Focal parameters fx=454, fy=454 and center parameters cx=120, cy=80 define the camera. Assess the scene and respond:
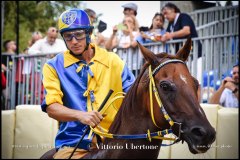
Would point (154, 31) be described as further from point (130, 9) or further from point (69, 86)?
point (69, 86)

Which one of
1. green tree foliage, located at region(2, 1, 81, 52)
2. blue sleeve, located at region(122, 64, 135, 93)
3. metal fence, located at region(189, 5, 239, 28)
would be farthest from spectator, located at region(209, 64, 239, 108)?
green tree foliage, located at region(2, 1, 81, 52)

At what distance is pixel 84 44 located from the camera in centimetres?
447

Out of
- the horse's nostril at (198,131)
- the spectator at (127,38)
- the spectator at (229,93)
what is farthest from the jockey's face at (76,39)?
the spectator at (127,38)

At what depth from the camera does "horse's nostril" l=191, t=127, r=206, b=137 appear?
10.8 ft

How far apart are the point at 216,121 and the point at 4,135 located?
417 cm

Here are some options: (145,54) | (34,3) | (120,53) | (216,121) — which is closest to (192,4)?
(120,53)

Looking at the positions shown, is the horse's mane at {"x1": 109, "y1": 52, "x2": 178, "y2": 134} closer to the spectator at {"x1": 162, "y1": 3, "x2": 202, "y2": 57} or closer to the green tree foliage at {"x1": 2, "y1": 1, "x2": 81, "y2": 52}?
the spectator at {"x1": 162, "y1": 3, "x2": 202, "y2": 57}

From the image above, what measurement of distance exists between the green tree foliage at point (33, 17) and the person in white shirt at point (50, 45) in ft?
33.9

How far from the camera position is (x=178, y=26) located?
8.66 m

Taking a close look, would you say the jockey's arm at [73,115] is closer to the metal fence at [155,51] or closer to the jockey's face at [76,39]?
the jockey's face at [76,39]

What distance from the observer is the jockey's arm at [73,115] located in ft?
12.7

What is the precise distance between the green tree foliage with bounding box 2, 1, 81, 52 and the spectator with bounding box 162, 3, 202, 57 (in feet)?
42.7

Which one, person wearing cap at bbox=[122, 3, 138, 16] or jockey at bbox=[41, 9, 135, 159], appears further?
person wearing cap at bbox=[122, 3, 138, 16]

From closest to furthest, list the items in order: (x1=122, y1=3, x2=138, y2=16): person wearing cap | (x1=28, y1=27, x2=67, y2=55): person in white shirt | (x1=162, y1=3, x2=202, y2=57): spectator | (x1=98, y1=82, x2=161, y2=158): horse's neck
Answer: (x1=98, y1=82, x2=161, y2=158): horse's neck < (x1=162, y1=3, x2=202, y2=57): spectator < (x1=122, y1=3, x2=138, y2=16): person wearing cap < (x1=28, y1=27, x2=67, y2=55): person in white shirt
